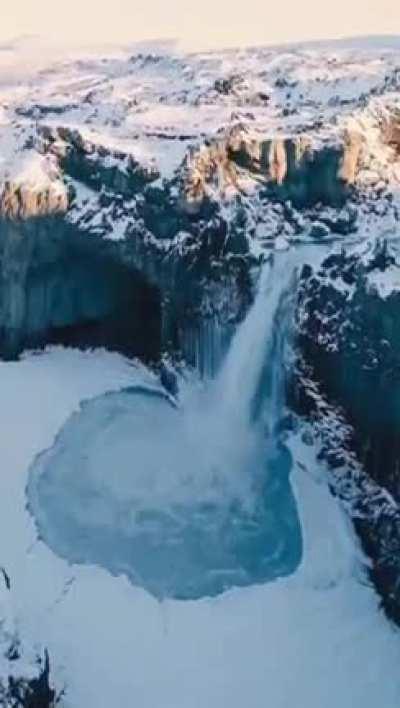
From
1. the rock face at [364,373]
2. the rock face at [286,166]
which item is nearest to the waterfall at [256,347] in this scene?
the rock face at [364,373]

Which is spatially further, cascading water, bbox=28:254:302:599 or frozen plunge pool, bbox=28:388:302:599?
cascading water, bbox=28:254:302:599

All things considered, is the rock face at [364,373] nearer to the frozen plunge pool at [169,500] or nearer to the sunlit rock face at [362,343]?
the sunlit rock face at [362,343]

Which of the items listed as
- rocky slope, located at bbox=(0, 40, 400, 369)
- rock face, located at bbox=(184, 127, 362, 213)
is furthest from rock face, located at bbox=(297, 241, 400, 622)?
rock face, located at bbox=(184, 127, 362, 213)

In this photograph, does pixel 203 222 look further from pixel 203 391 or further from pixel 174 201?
pixel 203 391

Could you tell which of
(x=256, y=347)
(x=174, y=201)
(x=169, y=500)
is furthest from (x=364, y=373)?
(x=174, y=201)

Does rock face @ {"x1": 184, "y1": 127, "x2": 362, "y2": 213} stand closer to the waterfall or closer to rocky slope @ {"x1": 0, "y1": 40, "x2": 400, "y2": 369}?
rocky slope @ {"x1": 0, "y1": 40, "x2": 400, "y2": 369}

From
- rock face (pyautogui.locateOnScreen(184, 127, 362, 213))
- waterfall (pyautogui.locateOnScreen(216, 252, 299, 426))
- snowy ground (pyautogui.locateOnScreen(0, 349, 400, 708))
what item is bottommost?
snowy ground (pyautogui.locateOnScreen(0, 349, 400, 708))
